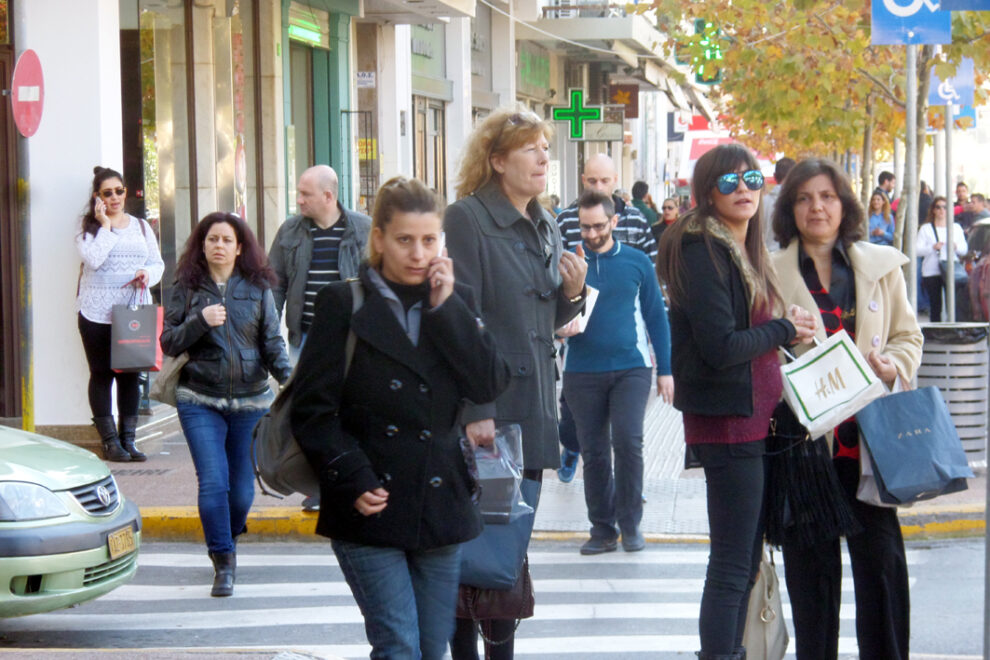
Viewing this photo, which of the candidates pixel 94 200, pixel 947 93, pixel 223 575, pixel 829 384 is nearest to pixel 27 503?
pixel 223 575

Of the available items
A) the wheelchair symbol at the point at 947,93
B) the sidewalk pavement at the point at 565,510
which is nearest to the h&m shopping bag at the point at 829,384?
→ the sidewalk pavement at the point at 565,510

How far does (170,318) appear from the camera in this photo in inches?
290

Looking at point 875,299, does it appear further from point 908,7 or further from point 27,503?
point 908,7

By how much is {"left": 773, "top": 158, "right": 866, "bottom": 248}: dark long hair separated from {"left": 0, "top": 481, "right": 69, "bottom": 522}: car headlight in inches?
128

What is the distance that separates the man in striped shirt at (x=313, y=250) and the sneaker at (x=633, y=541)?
84.8 inches

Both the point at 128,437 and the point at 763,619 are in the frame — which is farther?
the point at 128,437

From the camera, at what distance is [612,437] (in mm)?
8234

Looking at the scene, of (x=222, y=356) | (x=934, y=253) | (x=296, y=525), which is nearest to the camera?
(x=222, y=356)

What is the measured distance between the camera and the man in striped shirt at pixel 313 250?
8.70 metres

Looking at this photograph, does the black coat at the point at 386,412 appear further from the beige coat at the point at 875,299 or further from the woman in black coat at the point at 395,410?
the beige coat at the point at 875,299

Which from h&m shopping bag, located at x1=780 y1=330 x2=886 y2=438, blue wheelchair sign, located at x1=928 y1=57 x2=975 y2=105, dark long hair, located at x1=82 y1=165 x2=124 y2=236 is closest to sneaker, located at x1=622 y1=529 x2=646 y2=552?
h&m shopping bag, located at x1=780 y1=330 x2=886 y2=438

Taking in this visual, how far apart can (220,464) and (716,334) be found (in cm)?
327

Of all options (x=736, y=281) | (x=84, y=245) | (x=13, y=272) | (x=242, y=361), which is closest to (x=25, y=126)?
(x=84, y=245)

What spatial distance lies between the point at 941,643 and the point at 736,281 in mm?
2462
